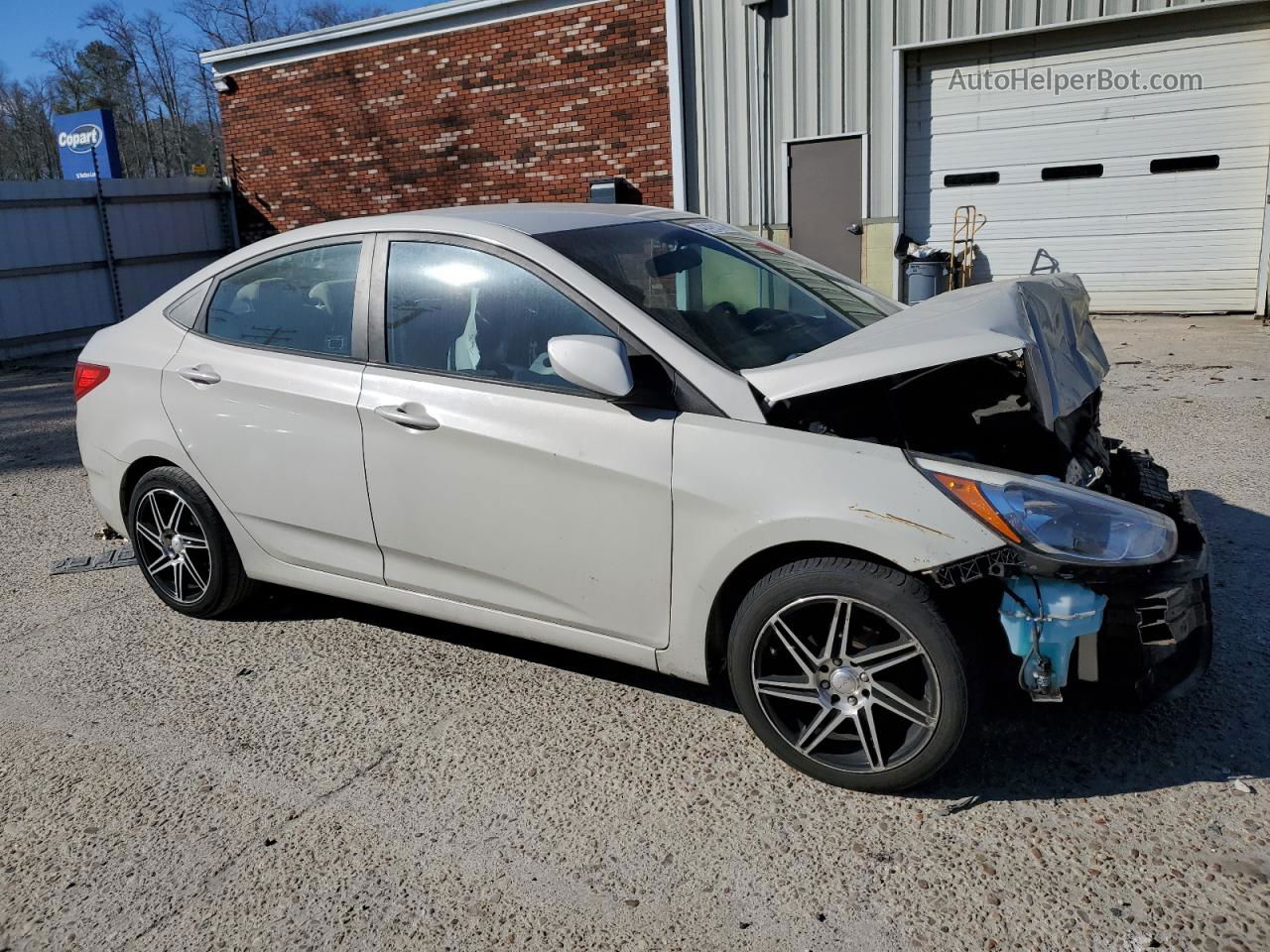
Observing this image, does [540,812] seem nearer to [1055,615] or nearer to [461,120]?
[1055,615]

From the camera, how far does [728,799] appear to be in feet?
10.1

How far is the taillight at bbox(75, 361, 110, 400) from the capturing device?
15.0 feet

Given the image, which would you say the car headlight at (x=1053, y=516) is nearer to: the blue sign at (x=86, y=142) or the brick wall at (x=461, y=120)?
the brick wall at (x=461, y=120)

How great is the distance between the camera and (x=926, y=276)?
42.3 feet

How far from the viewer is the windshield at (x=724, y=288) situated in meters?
3.48

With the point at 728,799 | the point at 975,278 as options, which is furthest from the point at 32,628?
the point at 975,278

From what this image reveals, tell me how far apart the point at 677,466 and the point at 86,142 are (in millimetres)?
21962

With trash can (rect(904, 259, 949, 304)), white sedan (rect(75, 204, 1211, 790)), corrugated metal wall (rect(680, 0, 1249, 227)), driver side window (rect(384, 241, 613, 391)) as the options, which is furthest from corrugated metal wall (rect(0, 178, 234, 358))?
driver side window (rect(384, 241, 613, 391))

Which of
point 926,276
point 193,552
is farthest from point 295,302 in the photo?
point 926,276

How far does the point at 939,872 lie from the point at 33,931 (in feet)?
7.59

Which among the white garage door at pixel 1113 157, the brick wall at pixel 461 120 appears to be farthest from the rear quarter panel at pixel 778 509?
the brick wall at pixel 461 120

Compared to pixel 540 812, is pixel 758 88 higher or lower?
higher

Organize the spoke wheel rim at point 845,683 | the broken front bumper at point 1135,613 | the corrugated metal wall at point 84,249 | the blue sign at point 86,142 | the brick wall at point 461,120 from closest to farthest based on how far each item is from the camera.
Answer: the broken front bumper at point 1135,613
the spoke wheel rim at point 845,683
the brick wall at point 461,120
the corrugated metal wall at point 84,249
the blue sign at point 86,142

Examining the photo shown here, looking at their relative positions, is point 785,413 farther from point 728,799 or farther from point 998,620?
point 728,799
